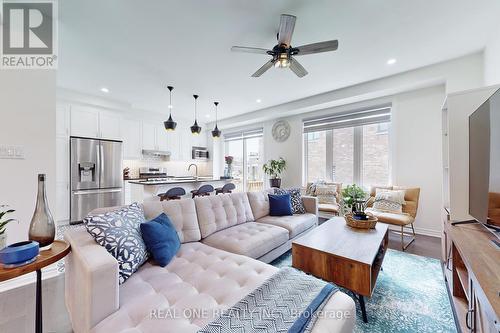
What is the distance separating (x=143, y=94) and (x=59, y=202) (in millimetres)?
2687

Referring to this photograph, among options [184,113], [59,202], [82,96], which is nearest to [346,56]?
[184,113]

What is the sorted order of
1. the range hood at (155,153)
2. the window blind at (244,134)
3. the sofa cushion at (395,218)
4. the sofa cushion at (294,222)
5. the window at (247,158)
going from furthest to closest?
the window at (247,158) < the window blind at (244,134) < the range hood at (155,153) < the sofa cushion at (395,218) < the sofa cushion at (294,222)

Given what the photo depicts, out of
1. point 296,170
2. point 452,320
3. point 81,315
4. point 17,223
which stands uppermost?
point 296,170

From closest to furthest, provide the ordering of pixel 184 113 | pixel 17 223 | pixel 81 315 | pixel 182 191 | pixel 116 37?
1. pixel 81 315
2. pixel 17 223
3. pixel 116 37
4. pixel 182 191
5. pixel 184 113

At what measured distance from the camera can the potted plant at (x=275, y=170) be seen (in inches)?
202

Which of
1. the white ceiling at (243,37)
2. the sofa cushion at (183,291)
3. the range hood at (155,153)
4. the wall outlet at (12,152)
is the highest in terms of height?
the white ceiling at (243,37)

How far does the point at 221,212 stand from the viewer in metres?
2.40

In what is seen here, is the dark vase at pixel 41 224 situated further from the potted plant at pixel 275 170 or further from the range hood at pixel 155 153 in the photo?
the range hood at pixel 155 153

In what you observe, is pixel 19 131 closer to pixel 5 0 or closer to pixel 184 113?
pixel 5 0

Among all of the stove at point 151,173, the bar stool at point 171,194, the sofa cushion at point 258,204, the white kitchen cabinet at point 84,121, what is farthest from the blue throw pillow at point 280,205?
the white kitchen cabinet at point 84,121

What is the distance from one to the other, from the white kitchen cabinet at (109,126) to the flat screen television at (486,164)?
588 cm

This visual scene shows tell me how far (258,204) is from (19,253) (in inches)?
93.1

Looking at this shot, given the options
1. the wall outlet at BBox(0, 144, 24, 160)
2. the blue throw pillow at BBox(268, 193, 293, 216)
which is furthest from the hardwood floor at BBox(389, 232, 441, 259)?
the wall outlet at BBox(0, 144, 24, 160)

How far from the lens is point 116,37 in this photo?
236 centimetres
